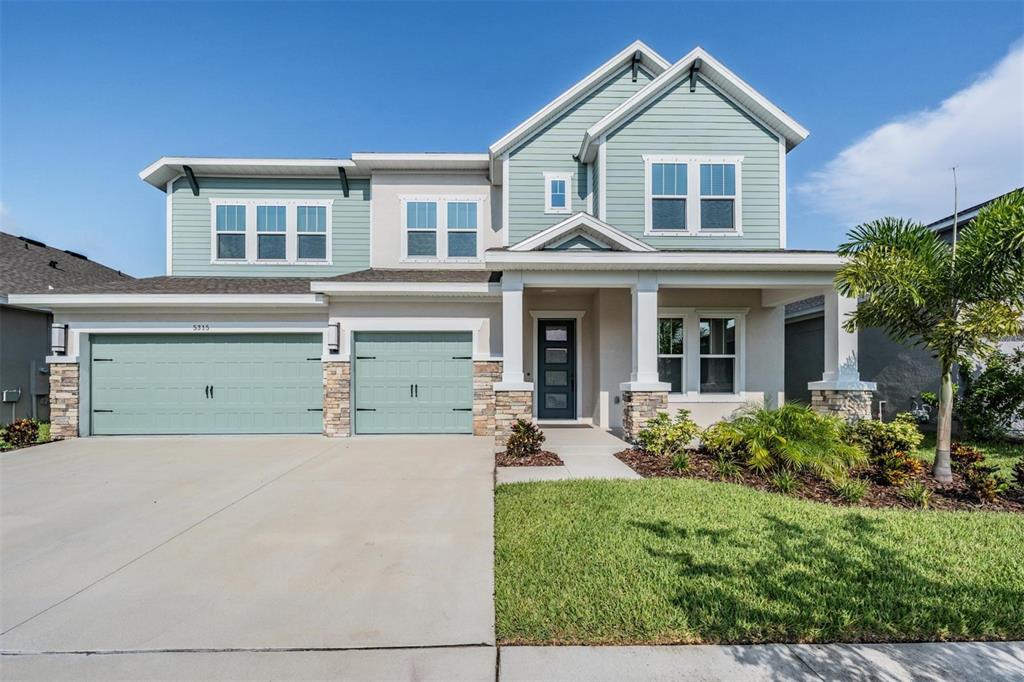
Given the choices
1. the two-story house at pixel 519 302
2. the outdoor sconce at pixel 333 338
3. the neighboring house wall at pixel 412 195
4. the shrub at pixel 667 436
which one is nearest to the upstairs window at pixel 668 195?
the two-story house at pixel 519 302

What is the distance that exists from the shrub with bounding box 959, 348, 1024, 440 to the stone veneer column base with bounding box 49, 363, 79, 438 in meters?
17.4

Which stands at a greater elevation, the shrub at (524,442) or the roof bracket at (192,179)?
the roof bracket at (192,179)

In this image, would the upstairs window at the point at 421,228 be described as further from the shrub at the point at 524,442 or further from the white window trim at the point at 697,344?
the white window trim at the point at 697,344

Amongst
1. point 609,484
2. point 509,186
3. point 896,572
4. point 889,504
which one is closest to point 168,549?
point 609,484

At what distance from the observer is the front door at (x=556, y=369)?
11000mm

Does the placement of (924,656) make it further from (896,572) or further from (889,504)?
(889,504)

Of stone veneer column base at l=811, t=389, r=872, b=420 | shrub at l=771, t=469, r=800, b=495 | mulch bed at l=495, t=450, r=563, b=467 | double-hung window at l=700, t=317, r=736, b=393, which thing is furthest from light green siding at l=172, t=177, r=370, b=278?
stone veneer column base at l=811, t=389, r=872, b=420

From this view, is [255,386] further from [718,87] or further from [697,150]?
[718,87]

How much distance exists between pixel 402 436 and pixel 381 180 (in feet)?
20.2

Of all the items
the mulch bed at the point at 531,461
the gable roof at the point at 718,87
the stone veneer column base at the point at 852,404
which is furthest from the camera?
the gable roof at the point at 718,87

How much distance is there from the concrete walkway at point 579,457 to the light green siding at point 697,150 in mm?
4311

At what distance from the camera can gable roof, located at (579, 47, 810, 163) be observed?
32.4 ft

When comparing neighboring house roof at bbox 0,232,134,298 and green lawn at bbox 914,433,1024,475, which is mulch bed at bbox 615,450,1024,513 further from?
neighboring house roof at bbox 0,232,134,298

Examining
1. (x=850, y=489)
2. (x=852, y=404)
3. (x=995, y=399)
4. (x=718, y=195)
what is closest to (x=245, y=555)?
(x=850, y=489)
